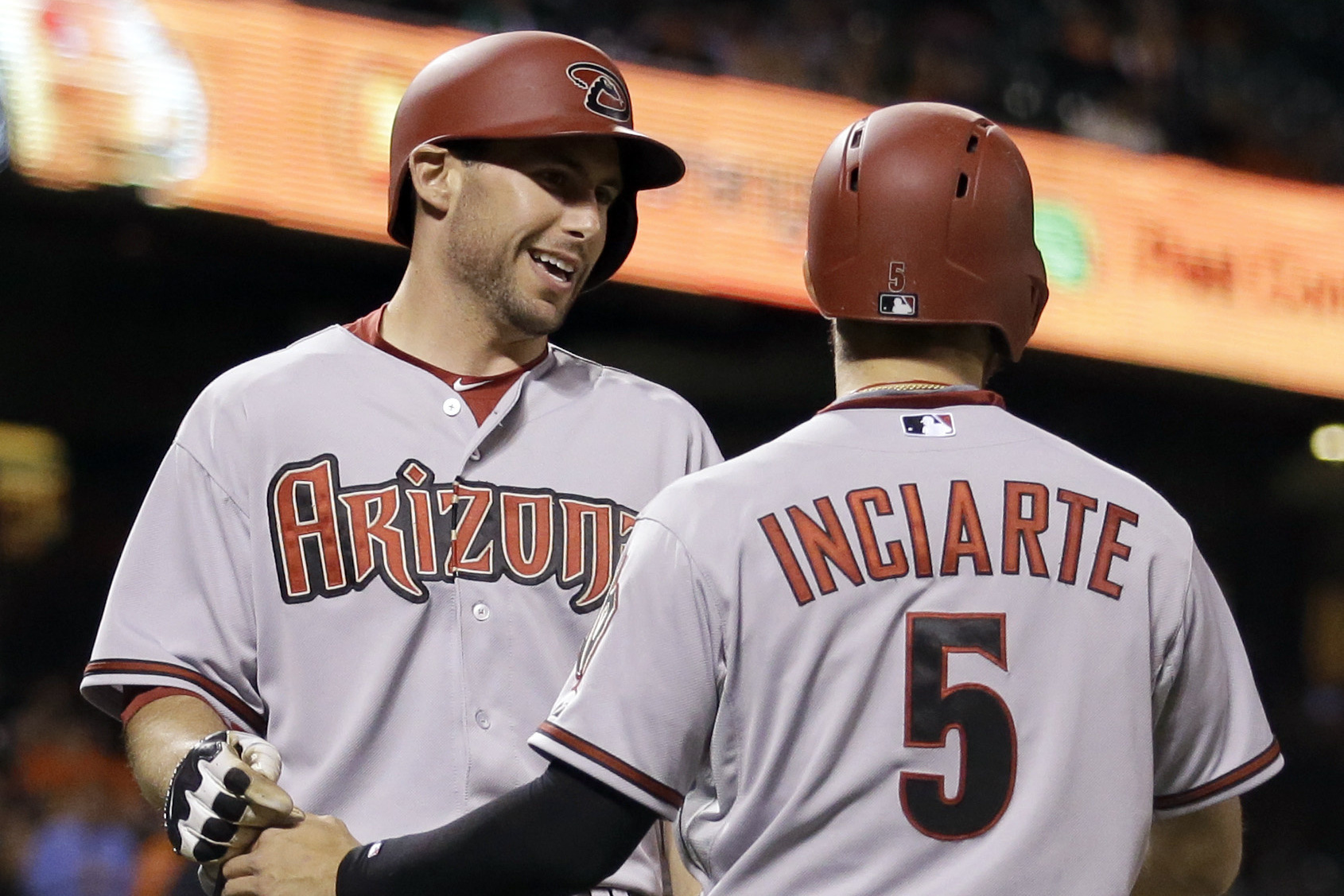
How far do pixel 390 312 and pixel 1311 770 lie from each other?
10.8m

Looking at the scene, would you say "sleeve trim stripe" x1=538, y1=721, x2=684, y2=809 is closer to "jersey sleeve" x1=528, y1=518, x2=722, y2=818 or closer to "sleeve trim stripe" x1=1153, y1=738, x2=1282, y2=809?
"jersey sleeve" x1=528, y1=518, x2=722, y2=818

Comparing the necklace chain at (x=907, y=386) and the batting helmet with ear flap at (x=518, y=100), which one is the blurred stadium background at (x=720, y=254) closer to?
the batting helmet with ear flap at (x=518, y=100)

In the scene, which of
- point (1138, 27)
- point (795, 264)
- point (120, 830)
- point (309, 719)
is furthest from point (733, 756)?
point (1138, 27)

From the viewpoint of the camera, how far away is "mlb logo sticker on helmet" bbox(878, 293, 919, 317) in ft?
5.85

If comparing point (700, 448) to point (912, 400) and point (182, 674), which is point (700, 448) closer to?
point (912, 400)

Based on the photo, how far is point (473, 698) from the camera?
2.11 metres

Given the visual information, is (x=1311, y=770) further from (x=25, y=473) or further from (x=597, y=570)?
(x=597, y=570)

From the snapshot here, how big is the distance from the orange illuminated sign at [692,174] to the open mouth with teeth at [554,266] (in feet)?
14.3

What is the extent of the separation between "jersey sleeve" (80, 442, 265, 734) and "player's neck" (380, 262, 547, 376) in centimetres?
36

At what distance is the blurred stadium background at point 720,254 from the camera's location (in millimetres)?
6578

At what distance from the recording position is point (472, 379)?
234 centimetres

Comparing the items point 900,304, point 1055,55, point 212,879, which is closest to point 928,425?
point 900,304

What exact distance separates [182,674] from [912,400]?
1.02 metres

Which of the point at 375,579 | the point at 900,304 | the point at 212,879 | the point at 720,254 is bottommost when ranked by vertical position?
the point at 720,254
